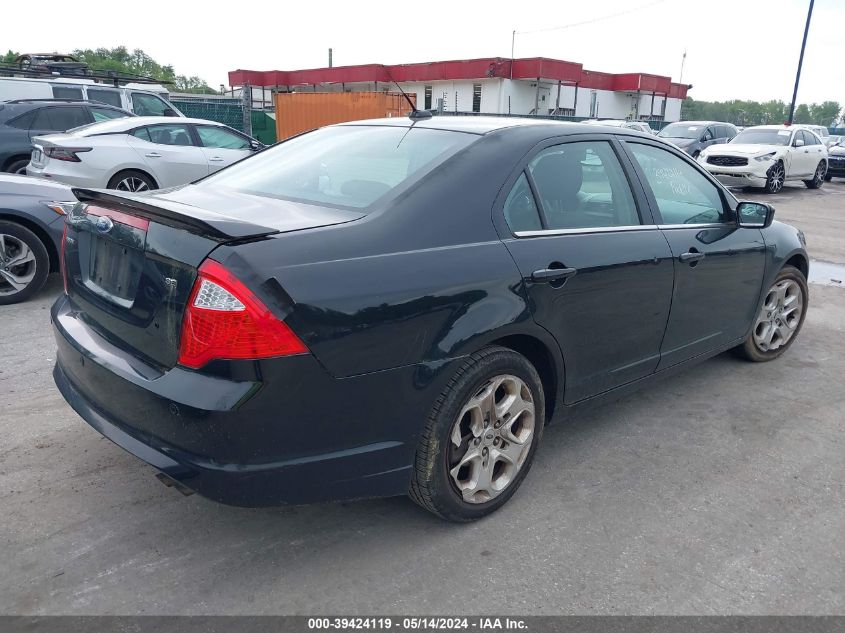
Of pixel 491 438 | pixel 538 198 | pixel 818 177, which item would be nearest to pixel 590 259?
pixel 538 198

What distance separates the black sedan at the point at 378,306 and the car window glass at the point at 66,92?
1213 cm

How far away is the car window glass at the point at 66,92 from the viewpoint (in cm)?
1356

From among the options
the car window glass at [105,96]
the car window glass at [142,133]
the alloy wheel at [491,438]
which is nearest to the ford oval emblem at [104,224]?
the alloy wheel at [491,438]

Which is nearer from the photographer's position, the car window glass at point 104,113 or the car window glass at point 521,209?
the car window glass at point 521,209

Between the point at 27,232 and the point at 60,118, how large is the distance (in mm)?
6408

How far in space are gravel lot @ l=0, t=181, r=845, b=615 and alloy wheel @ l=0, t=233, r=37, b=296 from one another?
7.34 feet

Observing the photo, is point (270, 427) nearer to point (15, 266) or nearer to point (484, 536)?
point (484, 536)

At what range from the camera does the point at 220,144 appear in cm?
1066

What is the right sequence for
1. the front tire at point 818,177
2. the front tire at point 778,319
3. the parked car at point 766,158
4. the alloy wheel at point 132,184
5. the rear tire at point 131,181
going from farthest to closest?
the front tire at point 818,177
the parked car at point 766,158
the alloy wheel at point 132,184
the rear tire at point 131,181
the front tire at point 778,319

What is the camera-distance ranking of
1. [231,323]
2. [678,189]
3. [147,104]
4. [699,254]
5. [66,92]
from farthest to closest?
[147,104], [66,92], [678,189], [699,254], [231,323]

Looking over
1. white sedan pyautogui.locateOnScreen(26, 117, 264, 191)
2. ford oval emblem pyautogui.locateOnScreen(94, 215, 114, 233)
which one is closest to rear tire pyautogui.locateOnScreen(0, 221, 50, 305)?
white sedan pyautogui.locateOnScreen(26, 117, 264, 191)

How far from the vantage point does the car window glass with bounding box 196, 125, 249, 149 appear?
414 inches

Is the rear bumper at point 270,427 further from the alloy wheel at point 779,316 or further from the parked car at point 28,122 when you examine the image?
the parked car at point 28,122

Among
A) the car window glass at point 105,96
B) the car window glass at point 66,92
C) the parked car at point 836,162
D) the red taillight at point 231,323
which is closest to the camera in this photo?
the red taillight at point 231,323
